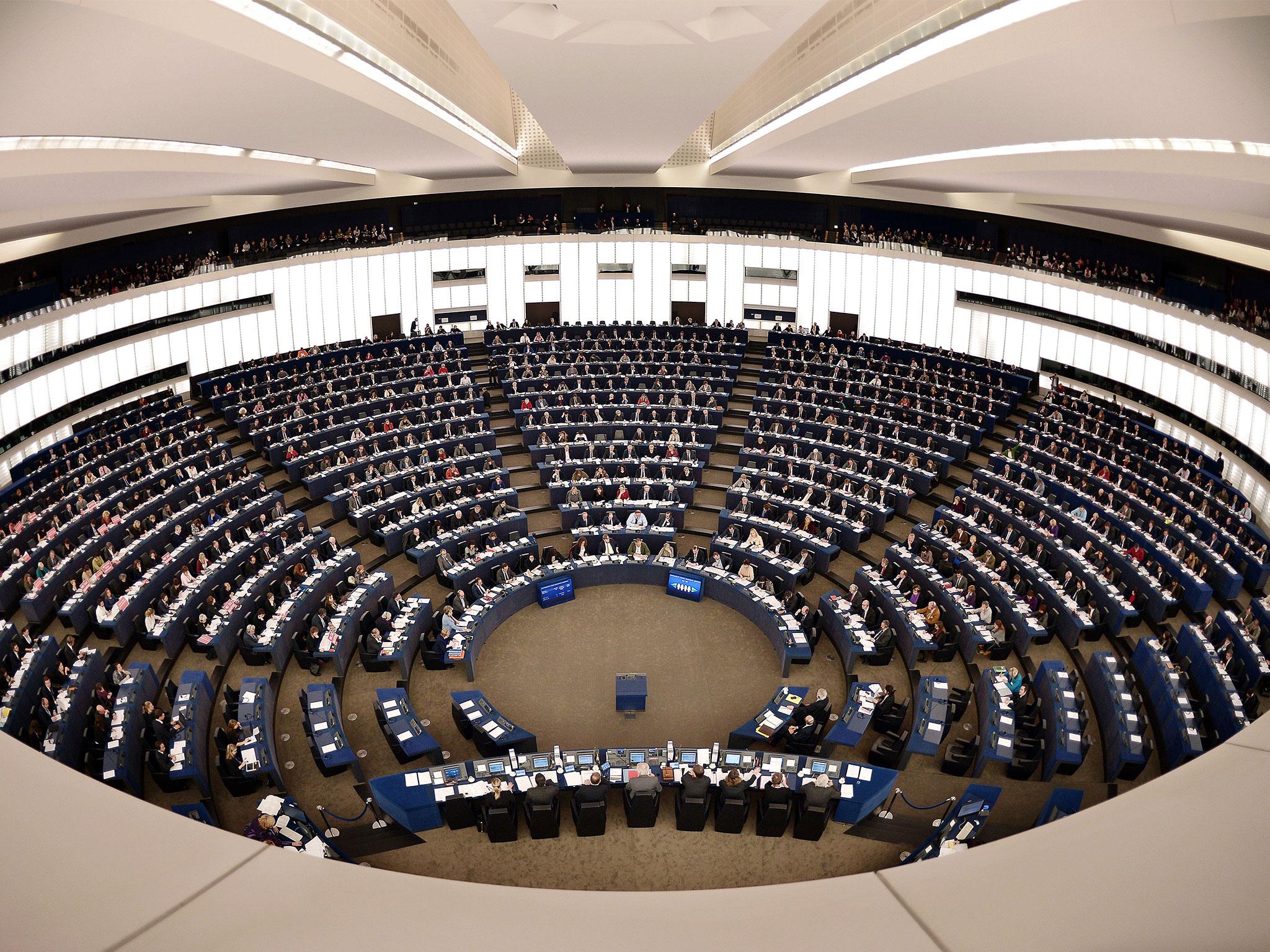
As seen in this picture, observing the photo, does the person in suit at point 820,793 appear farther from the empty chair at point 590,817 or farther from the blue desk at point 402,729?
the blue desk at point 402,729

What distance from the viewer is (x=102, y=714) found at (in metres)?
13.1

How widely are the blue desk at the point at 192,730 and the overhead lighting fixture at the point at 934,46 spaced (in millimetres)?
13590

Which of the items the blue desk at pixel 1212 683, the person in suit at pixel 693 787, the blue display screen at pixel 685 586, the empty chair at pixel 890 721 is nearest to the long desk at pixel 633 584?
the blue display screen at pixel 685 586

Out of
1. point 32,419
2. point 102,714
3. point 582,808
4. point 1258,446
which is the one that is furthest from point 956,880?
point 32,419

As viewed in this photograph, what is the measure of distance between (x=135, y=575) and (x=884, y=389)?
778 inches

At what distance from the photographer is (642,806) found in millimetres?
12539

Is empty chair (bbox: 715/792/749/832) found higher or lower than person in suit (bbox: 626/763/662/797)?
lower

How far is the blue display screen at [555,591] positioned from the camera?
1836 centimetres

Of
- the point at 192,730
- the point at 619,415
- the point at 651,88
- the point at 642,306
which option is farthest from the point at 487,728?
the point at 642,306

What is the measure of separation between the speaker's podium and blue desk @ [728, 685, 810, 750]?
171cm

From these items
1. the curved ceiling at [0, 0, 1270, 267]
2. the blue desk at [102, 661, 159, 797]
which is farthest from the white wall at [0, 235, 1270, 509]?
the blue desk at [102, 661, 159, 797]

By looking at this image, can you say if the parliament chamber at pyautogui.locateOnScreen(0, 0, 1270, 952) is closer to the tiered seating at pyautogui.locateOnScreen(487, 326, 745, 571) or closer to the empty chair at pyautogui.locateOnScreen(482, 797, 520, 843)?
the empty chair at pyautogui.locateOnScreen(482, 797, 520, 843)

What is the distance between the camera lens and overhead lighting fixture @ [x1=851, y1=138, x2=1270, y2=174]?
37.5 feet

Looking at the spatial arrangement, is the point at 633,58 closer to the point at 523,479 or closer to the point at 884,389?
the point at 523,479
